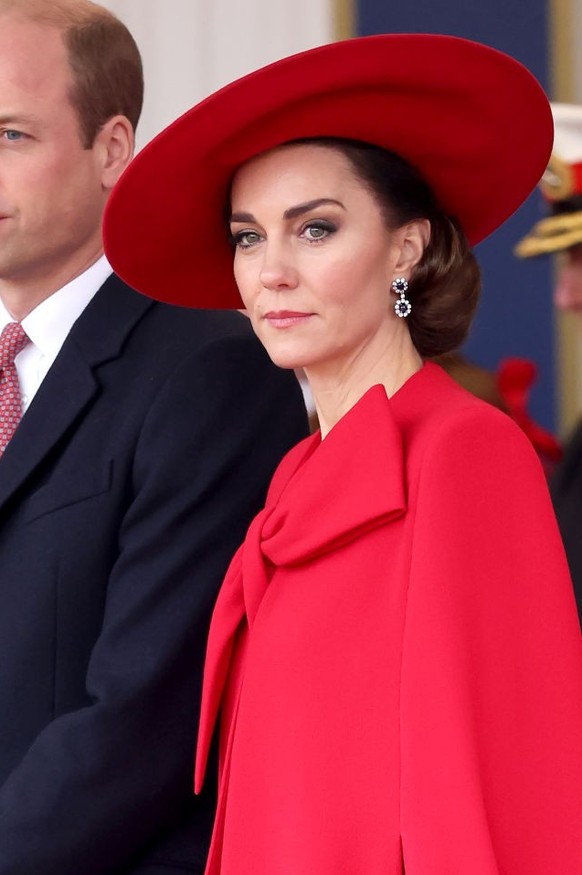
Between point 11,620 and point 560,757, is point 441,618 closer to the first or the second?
point 560,757

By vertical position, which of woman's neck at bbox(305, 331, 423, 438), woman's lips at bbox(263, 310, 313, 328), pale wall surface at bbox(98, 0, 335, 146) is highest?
pale wall surface at bbox(98, 0, 335, 146)

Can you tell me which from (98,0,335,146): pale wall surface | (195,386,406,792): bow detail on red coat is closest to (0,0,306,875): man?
(195,386,406,792): bow detail on red coat

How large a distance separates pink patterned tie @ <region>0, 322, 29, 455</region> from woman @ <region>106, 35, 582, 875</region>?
0.28 meters

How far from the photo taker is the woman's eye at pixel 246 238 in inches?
76.7

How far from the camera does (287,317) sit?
6.15 ft

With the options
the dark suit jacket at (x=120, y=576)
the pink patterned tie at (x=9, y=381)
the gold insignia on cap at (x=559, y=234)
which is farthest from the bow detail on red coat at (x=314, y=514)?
the gold insignia on cap at (x=559, y=234)

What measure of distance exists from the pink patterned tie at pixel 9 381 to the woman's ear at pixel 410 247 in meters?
0.59

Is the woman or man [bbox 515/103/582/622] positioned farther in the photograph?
man [bbox 515/103/582/622]

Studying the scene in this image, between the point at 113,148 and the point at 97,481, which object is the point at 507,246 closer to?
the point at 113,148

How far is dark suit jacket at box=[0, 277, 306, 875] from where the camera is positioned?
1985mm

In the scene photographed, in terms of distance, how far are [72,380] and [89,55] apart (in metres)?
0.43

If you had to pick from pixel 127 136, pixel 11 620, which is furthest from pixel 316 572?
pixel 127 136

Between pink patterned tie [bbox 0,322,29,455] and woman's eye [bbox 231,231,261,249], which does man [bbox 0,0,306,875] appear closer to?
pink patterned tie [bbox 0,322,29,455]

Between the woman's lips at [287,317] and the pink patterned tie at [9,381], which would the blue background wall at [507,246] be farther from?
the woman's lips at [287,317]
